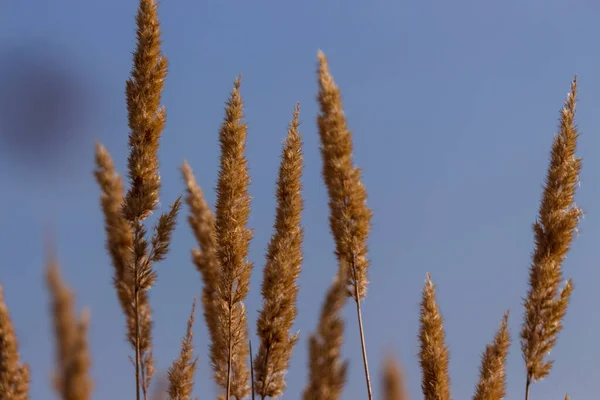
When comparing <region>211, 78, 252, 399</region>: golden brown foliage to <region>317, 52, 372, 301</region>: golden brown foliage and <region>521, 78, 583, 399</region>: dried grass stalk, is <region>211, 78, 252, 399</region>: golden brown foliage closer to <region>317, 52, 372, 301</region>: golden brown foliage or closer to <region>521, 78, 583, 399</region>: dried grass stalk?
<region>317, 52, 372, 301</region>: golden brown foliage

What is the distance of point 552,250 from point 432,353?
30.0 inches

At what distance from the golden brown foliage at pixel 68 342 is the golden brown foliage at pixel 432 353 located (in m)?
2.61

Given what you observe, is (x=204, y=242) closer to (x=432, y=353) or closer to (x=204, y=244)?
(x=204, y=244)

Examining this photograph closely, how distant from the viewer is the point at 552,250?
363 cm

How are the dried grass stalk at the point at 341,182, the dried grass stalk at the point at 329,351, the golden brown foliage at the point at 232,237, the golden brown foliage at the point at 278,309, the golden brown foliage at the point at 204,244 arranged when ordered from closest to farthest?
the dried grass stalk at the point at 329,351 → the golden brown foliage at the point at 278,309 → the golden brown foliage at the point at 232,237 → the dried grass stalk at the point at 341,182 → the golden brown foliage at the point at 204,244

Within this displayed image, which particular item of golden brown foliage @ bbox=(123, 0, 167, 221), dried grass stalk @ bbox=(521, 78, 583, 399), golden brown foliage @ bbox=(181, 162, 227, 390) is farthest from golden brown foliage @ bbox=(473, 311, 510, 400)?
golden brown foliage @ bbox=(123, 0, 167, 221)

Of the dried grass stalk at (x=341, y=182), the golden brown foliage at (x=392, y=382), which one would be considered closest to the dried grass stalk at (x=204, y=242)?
the dried grass stalk at (x=341, y=182)

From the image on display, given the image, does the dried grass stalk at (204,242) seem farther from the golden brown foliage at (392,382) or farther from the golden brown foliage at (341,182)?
the golden brown foliage at (392,382)

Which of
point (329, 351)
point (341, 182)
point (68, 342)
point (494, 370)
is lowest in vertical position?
point (68, 342)

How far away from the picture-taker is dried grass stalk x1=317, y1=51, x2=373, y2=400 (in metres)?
3.91

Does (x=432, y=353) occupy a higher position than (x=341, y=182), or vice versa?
(x=341, y=182)

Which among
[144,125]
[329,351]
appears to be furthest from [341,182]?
[329,351]

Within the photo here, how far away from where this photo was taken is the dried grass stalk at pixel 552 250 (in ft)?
11.6

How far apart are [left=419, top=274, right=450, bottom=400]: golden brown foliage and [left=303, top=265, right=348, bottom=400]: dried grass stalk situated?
4.46ft
